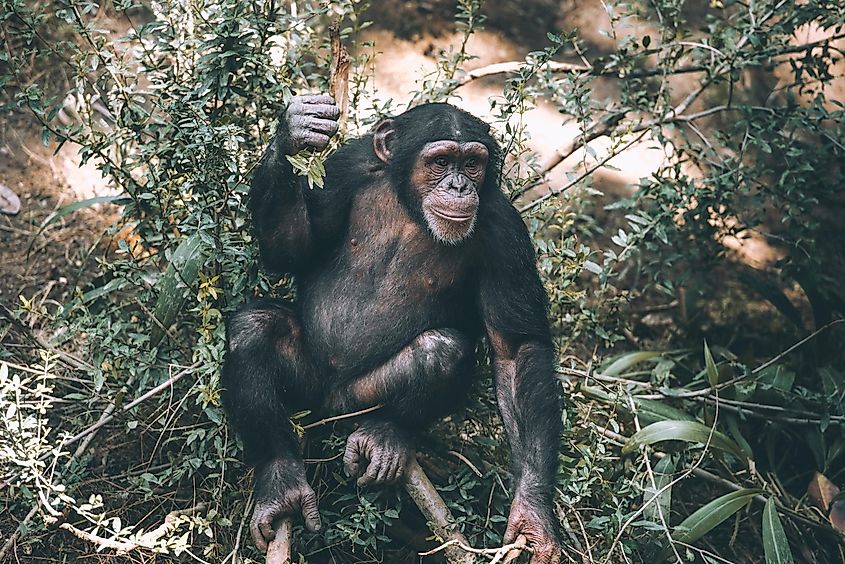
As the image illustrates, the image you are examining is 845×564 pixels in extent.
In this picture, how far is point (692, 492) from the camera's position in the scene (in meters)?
6.81

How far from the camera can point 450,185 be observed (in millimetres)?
5297

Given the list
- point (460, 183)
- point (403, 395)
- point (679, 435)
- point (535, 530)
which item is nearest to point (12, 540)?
point (403, 395)

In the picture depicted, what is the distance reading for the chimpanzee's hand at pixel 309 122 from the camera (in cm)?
494

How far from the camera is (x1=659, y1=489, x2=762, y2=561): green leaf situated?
582 centimetres

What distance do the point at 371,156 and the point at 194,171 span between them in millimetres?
991

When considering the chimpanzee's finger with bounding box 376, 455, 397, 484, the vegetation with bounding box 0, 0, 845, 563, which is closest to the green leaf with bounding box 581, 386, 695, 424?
the vegetation with bounding box 0, 0, 845, 563

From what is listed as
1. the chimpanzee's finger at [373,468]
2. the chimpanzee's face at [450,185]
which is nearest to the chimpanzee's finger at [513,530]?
the chimpanzee's finger at [373,468]

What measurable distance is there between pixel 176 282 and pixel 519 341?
1.93 m

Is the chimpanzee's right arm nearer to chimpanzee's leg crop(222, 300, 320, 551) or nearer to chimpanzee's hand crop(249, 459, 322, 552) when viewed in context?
chimpanzee's leg crop(222, 300, 320, 551)

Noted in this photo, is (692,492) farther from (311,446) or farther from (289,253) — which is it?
(289,253)

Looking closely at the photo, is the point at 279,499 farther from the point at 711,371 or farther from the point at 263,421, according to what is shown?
the point at 711,371

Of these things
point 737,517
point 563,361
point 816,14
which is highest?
point 816,14

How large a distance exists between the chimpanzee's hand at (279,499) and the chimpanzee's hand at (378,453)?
0.87 ft

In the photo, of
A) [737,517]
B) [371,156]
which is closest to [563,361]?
[737,517]
